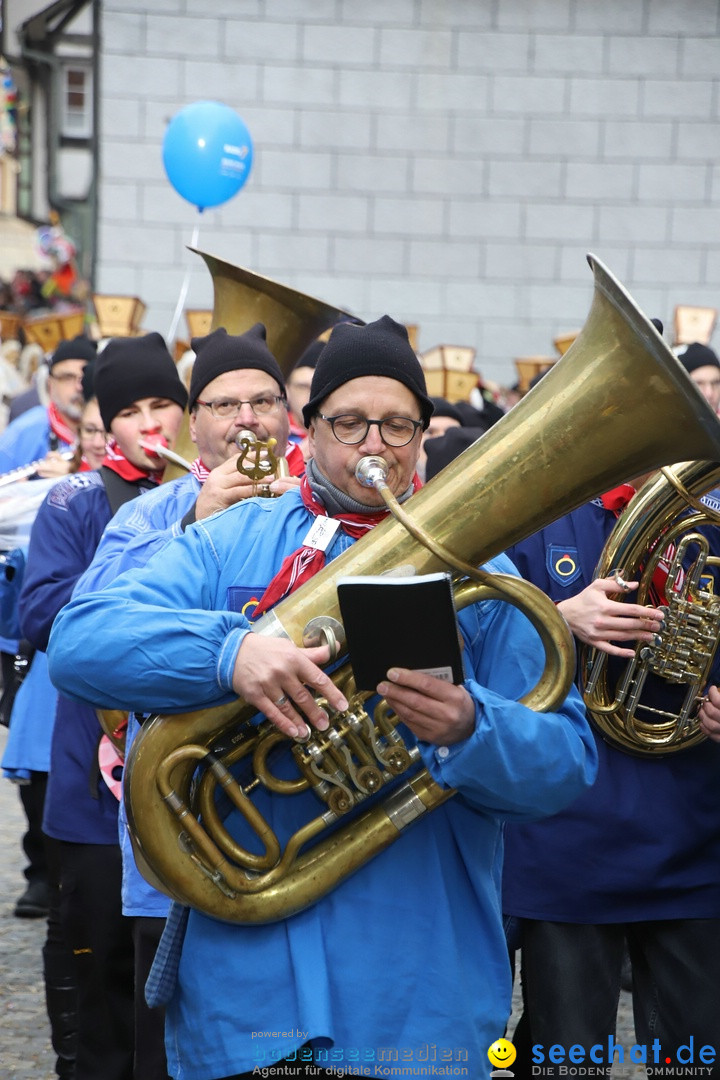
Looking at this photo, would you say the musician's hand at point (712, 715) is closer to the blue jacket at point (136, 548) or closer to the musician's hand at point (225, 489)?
the musician's hand at point (225, 489)

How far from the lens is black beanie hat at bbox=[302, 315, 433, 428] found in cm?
280

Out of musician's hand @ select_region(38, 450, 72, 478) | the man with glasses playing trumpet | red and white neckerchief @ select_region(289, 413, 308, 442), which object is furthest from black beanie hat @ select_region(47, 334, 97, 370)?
musician's hand @ select_region(38, 450, 72, 478)

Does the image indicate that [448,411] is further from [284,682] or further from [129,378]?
[284,682]

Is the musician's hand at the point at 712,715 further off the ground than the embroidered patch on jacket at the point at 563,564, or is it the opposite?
the embroidered patch on jacket at the point at 563,564

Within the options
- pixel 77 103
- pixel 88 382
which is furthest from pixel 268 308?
pixel 77 103

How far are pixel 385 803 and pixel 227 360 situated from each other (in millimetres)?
1629

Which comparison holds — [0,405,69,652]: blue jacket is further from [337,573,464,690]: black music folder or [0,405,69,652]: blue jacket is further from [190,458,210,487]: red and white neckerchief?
[337,573,464,690]: black music folder

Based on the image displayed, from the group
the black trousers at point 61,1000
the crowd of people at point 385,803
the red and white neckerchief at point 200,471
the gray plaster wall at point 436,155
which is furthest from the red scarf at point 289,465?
the gray plaster wall at point 436,155

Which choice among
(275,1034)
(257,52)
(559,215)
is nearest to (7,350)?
(257,52)

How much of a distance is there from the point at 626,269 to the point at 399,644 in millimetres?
10850

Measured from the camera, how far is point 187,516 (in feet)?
11.9

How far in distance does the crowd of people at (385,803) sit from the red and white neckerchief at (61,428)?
130 inches

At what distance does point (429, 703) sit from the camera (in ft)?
7.95

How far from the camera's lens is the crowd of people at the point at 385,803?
100 inches
